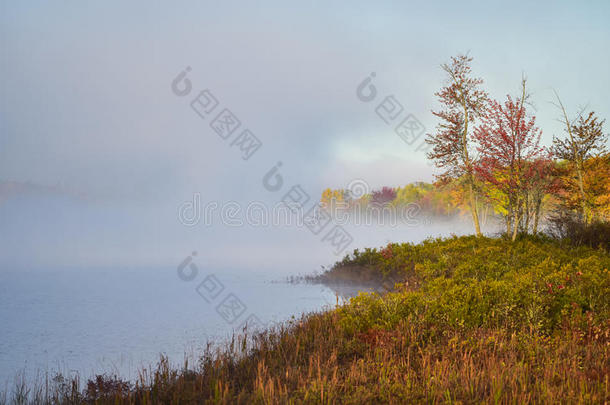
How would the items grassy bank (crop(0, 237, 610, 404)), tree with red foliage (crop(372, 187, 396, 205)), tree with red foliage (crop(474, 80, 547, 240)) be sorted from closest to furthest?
grassy bank (crop(0, 237, 610, 404)) < tree with red foliage (crop(474, 80, 547, 240)) < tree with red foliage (crop(372, 187, 396, 205))

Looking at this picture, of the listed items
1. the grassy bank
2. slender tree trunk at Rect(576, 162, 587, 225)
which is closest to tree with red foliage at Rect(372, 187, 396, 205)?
slender tree trunk at Rect(576, 162, 587, 225)

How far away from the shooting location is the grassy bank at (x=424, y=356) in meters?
4.51

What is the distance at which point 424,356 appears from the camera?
540 cm

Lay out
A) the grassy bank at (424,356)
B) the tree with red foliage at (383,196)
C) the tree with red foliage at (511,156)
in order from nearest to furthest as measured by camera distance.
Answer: the grassy bank at (424,356)
the tree with red foliage at (511,156)
the tree with red foliage at (383,196)

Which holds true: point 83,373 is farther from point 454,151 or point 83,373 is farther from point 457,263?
point 454,151

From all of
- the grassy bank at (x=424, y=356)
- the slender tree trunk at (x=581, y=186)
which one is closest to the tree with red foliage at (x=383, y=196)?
the slender tree trunk at (x=581, y=186)

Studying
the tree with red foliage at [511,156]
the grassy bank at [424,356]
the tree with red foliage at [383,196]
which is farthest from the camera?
the tree with red foliage at [383,196]

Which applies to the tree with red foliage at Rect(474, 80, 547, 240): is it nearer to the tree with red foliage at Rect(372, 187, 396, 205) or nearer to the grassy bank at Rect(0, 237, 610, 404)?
the grassy bank at Rect(0, 237, 610, 404)

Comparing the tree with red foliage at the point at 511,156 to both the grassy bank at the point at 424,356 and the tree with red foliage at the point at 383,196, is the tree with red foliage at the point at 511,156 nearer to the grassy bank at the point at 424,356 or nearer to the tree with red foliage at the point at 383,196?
the grassy bank at the point at 424,356

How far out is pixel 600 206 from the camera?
72.4 feet

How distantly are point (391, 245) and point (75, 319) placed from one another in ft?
42.1

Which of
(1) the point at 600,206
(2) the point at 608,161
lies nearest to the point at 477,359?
(1) the point at 600,206

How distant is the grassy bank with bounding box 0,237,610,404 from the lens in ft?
14.8

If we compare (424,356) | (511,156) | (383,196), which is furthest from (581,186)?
(383,196)
